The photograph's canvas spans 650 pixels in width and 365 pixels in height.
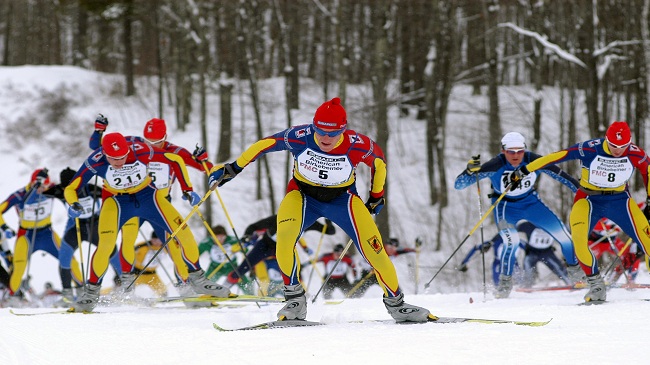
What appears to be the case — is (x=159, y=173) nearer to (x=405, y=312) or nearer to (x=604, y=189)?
(x=405, y=312)

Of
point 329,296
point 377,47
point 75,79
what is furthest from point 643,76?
point 75,79

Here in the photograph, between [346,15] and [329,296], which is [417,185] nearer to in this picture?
[346,15]

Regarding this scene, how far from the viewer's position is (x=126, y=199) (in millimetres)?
7934

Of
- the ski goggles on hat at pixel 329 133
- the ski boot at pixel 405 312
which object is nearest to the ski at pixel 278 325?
the ski boot at pixel 405 312

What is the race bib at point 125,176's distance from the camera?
7.78m

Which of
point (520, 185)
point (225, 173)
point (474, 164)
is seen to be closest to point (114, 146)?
point (225, 173)

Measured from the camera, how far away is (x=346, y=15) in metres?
24.4

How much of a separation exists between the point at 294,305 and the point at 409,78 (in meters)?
20.5

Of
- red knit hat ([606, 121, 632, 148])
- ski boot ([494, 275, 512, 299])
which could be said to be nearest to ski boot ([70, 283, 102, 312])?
ski boot ([494, 275, 512, 299])

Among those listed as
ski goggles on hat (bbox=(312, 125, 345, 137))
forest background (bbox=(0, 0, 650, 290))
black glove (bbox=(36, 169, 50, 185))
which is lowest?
black glove (bbox=(36, 169, 50, 185))

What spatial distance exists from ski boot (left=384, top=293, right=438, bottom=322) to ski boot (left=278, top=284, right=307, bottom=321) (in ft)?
2.10

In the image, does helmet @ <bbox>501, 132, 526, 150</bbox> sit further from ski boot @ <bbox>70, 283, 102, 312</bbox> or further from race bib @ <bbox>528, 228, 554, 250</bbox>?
ski boot @ <bbox>70, 283, 102, 312</bbox>

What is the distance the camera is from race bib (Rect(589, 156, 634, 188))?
7574 mm

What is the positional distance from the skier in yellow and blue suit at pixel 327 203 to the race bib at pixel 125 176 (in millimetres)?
2365
